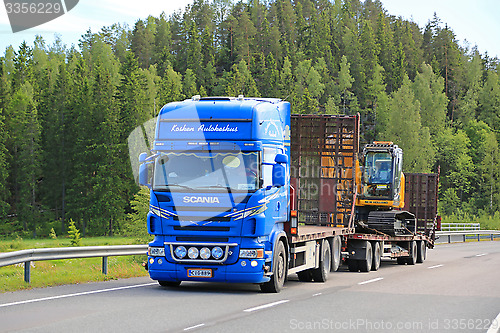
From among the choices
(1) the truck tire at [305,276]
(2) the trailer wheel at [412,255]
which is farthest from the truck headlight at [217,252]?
(2) the trailer wheel at [412,255]

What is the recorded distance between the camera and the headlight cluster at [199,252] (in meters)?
14.8

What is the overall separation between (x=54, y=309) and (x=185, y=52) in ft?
431

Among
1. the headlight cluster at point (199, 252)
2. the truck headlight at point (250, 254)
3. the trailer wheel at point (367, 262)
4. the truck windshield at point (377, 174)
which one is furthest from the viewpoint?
the truck windshield at point (377, 174)

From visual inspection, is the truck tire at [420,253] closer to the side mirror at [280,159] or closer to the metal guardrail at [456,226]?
the side mirror at [280,159]

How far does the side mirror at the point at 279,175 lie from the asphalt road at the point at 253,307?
2.20 metres

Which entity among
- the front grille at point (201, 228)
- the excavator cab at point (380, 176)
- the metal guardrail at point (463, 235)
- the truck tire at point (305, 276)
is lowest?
the metal guardrail at point (463, 235)

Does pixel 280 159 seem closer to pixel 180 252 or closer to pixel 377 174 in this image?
pixel 180 252

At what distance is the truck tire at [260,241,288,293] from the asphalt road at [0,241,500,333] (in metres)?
0.33

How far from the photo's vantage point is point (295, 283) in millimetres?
18484

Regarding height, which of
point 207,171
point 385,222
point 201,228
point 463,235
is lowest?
point 463,235

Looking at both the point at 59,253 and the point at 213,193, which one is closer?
the point at 213,193

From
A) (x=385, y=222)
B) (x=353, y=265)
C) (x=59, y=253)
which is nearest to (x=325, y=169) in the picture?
(x=353, y=265)

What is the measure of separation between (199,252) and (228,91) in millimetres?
94817

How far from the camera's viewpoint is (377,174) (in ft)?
91.8
